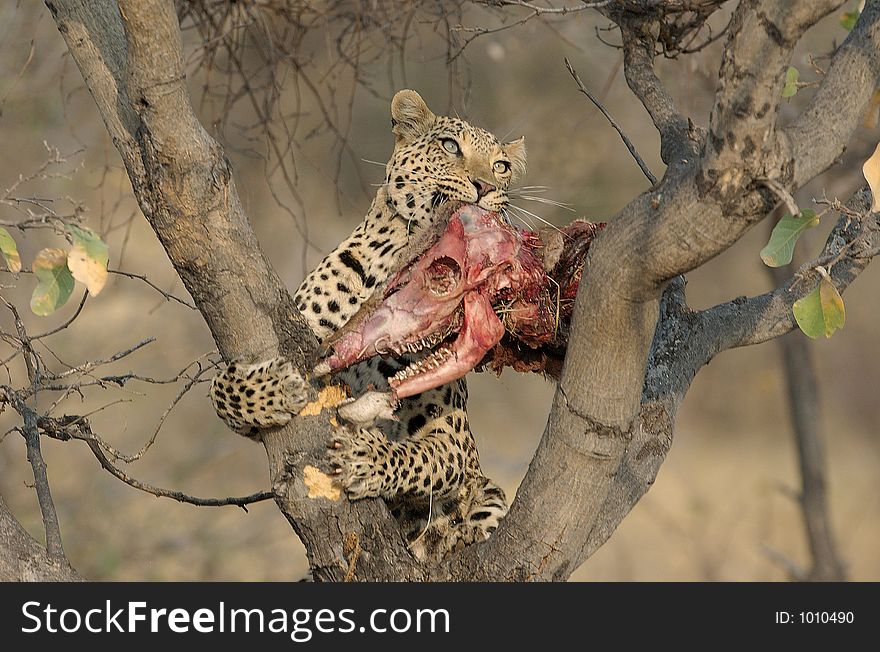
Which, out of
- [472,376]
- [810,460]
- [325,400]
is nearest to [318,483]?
[325,400]

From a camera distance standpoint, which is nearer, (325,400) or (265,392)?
(265,392)

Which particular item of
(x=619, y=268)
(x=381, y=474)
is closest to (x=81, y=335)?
(x=381, y=474)

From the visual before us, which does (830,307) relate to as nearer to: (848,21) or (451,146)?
(848,21)

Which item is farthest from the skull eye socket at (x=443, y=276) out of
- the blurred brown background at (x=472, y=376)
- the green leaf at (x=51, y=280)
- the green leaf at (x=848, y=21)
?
the blurred brown background at (x=472, y=376)

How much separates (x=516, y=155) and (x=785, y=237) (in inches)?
110

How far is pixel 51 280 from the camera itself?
9.14ft

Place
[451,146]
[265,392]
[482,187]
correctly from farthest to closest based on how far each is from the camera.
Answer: [451,146] → [482,187] → [265,392]

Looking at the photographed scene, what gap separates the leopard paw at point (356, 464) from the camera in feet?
11.2

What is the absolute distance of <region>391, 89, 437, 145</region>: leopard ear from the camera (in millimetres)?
5422

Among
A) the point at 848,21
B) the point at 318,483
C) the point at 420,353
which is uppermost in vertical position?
the point at 848,21

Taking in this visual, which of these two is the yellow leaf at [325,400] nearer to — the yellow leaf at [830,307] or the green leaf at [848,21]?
the yellow leaf at [830,307]

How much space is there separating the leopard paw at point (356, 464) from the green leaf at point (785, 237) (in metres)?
1.33

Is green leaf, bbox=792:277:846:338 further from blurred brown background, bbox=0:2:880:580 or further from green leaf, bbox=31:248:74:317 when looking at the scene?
blurred brown background, bbox=0:2:880:580
